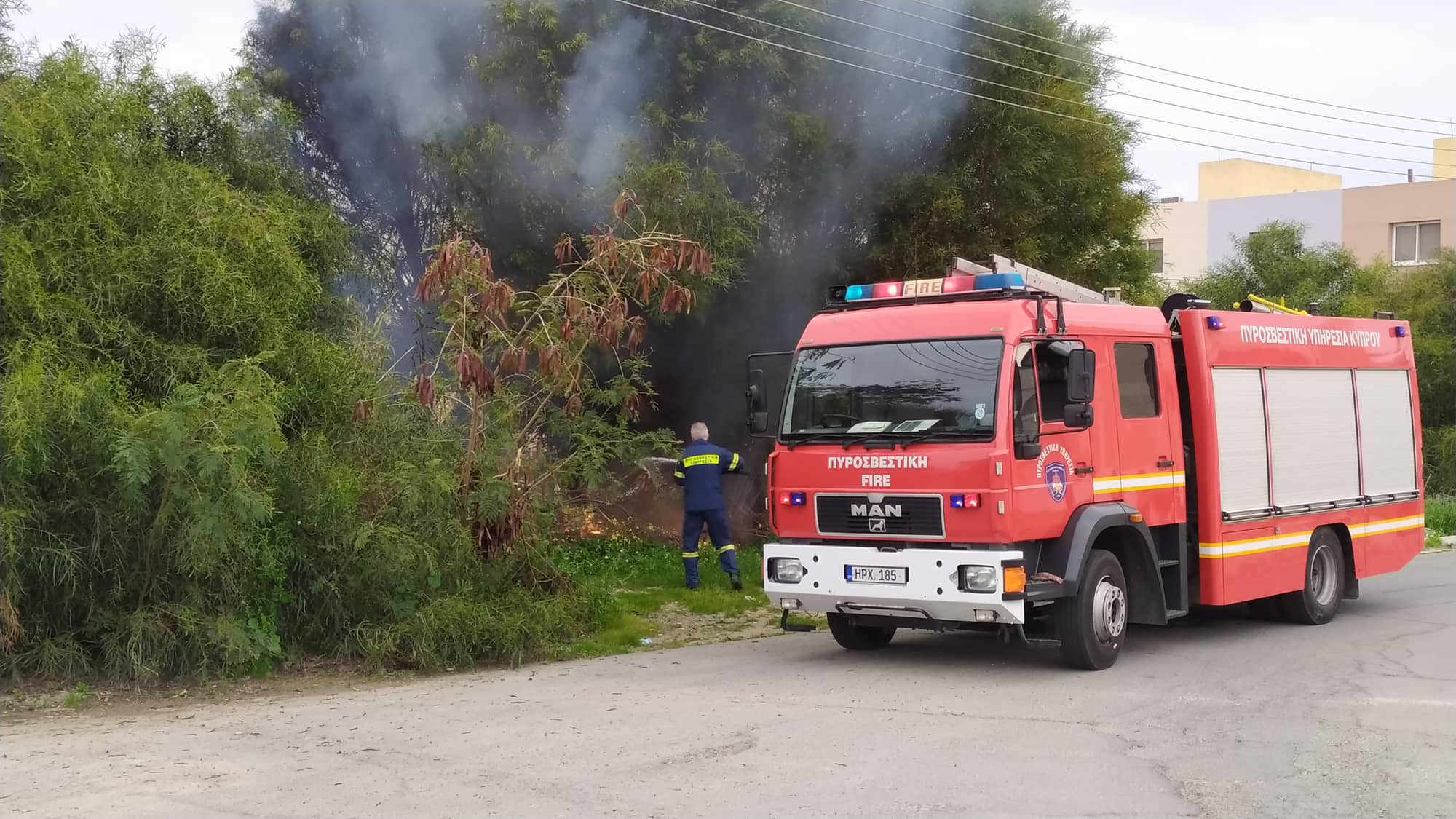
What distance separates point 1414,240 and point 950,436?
38256 mm

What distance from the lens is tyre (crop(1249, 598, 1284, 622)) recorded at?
11.2 m

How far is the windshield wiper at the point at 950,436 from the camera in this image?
27.7 ft

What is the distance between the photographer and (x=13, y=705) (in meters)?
8.01

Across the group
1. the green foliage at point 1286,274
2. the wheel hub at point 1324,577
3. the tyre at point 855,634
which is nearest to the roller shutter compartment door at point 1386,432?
the wheel hub at point 1324,577

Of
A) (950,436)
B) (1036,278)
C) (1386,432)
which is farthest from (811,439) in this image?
(1386,432)

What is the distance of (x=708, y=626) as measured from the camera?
38.0ft

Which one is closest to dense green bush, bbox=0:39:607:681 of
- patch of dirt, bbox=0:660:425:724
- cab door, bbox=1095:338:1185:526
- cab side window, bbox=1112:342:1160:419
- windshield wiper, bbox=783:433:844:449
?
patch of dirt, bbox=0:660:425:724

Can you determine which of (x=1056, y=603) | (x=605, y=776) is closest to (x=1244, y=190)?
(x=1056, y=603)

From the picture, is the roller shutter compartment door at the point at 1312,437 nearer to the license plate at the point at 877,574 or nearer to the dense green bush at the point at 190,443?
the license plate at the point at 877,574

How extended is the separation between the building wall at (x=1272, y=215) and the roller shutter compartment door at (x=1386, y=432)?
98.7 feet

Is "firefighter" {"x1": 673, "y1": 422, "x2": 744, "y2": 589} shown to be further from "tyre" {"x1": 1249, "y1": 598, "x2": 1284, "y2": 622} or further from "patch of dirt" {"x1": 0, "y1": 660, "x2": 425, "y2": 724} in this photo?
"tyre" {"x1": 1249, "y1": 598, "x2": 1284, "y2": 622}

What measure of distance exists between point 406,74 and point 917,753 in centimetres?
1065

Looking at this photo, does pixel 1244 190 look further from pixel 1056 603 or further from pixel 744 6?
pixel 1056 603

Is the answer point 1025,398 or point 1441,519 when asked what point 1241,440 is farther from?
point 1441,519
